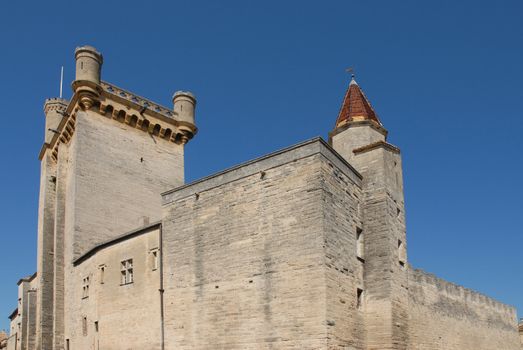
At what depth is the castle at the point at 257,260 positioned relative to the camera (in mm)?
16672

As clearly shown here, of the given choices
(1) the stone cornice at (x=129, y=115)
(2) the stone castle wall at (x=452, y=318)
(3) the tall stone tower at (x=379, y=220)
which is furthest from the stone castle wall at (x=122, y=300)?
(2) the stone castle wall at (x=452, y=318)

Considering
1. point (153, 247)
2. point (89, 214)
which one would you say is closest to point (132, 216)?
point (89, 214)

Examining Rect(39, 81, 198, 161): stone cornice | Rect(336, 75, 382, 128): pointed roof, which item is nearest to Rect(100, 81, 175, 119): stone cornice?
Rect(39, 81, 198, 161): stone cornice

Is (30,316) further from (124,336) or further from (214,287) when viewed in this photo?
(214,287)

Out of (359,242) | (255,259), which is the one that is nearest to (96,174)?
(255,259)

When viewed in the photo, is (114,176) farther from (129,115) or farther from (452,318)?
(452,318)

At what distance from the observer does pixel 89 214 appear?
2680 cm

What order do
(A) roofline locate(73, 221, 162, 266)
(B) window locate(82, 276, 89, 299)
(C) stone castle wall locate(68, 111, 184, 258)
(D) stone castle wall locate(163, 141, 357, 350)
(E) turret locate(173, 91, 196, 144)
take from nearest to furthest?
(D) stone castle wall locate(163, 141, 357, 350)
(A) roofline locate(73, 221, 162, 266)
(B) window locate(82, 276, 89, 299)
(C) stone castle wall locate(68, 111, 184, 258)
(E) turret locate(173, 91, 196, 144)

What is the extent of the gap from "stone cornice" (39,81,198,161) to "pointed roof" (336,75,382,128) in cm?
1238

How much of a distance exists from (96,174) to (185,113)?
22.5 ft

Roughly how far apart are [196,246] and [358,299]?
233 inches

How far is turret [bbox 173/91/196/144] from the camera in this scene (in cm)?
3177

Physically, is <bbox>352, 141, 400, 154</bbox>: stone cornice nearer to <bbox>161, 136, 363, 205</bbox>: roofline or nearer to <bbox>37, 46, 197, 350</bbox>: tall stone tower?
<bbox>161, 136, 363, 205</bbox>: roofline

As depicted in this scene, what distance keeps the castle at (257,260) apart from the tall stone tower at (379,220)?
49 millimetres
